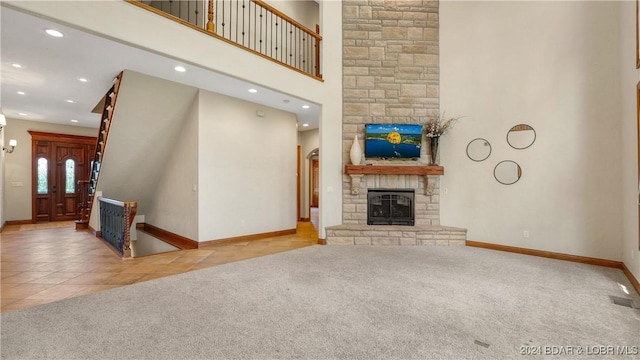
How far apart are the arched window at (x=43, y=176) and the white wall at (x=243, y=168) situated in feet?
20.7

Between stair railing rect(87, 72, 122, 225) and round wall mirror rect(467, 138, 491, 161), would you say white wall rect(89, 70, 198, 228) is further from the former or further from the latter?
round wall mirror rect(467, 138, 491, 161)

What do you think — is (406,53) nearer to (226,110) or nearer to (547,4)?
(547,4)

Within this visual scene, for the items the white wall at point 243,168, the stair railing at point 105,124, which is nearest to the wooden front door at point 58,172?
the stair railing at point 105,124

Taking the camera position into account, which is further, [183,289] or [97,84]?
[97,84]

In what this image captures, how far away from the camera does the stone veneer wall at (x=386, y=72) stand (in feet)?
18.1

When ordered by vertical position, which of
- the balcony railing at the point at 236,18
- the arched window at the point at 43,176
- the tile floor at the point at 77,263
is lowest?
the tile floor at the point at 77,263

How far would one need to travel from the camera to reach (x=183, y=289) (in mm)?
2967

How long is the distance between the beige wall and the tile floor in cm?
173

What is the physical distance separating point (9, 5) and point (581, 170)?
7.06m

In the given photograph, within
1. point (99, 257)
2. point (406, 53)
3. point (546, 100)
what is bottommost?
point (99, 257)

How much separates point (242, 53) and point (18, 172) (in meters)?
7.84

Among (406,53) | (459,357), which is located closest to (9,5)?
(459,357)

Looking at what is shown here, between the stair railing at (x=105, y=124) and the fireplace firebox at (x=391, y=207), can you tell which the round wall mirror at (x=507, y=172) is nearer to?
the fireplace firebox at (x=391, y=207)

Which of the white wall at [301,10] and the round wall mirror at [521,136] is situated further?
the white wall at [301,10]
